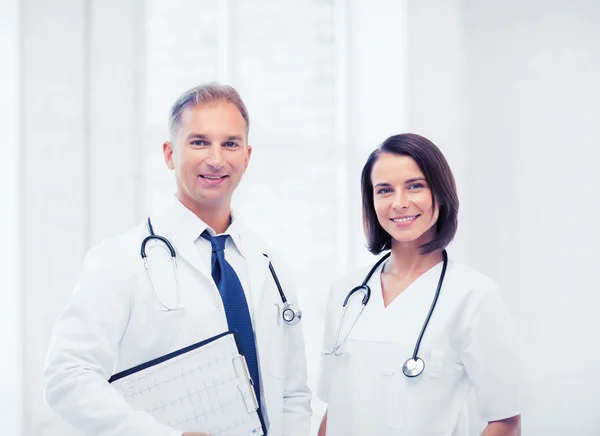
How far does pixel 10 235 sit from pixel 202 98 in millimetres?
785

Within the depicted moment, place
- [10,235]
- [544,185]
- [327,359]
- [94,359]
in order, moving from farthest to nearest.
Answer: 1. [544,185]
2. [10,235]
3. [327,359]
4. [94,359]

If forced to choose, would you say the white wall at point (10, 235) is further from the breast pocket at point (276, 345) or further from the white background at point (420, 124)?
the breast pocket at point (276, 345)

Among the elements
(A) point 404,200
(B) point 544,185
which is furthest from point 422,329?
(B) point 544,185

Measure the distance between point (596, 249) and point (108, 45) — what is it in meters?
2.02

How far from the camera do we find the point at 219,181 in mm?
1378

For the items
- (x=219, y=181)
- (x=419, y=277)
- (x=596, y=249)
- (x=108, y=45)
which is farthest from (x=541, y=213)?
(x=108, y=45)

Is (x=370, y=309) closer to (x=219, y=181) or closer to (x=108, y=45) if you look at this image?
(x=219, y=181)

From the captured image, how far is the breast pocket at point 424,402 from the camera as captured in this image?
1355 millimetres

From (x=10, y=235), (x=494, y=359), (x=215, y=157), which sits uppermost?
(x=215, y=157)

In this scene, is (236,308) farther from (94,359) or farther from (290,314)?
(94,359)

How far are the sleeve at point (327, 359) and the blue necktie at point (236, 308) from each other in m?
0.25

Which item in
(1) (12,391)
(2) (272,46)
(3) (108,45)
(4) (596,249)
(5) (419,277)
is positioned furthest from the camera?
(2) (272,46)

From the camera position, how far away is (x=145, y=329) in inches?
51.1

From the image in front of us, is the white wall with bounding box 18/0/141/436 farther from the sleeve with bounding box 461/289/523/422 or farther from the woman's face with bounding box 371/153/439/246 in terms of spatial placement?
the sleeve with bounding box 461/289/523/422
